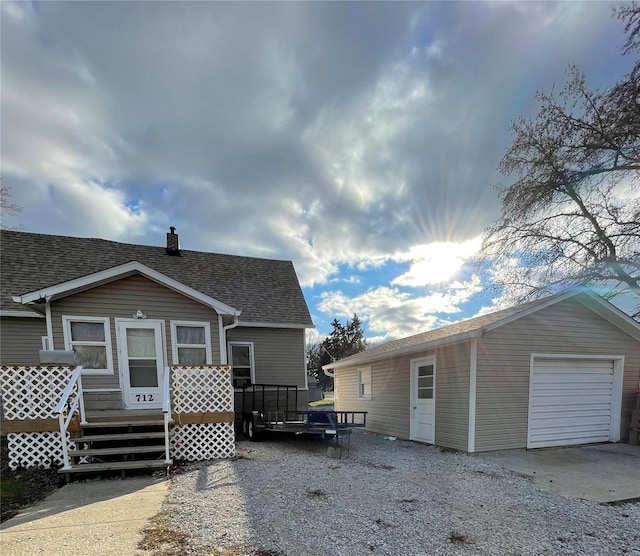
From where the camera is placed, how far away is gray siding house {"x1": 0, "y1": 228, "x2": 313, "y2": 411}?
7.41m

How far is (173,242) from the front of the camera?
12.9 m

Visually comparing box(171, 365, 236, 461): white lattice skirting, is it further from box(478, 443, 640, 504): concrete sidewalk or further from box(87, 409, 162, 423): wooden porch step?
box(478, 443, 640, 504): concrete sidewalk

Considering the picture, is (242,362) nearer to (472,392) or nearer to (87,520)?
(472,392)

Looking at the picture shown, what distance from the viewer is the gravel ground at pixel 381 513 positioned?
3.37 metres

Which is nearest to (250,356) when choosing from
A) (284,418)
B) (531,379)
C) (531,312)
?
(284,418)

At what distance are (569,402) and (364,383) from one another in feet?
20.8

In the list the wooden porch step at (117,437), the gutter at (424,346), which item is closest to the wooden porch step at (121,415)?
the wooden porch step at (117,437)

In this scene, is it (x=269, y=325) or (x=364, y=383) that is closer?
(x=269, y=325)

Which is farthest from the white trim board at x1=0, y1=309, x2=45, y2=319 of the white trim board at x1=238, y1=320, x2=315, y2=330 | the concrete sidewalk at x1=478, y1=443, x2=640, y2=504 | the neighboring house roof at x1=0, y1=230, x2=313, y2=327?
the concrete sidewalk at x1=478, y1=443, x2=640, y2=504

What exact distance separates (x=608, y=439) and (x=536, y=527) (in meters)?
7.24

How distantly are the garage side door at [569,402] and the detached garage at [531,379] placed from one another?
0.02 m

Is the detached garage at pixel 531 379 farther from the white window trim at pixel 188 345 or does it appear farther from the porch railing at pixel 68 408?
the porch railing at pixel 68 408

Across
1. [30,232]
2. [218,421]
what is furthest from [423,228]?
[30,232]

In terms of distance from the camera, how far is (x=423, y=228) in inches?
438
